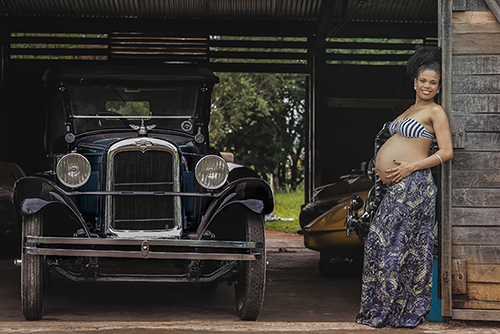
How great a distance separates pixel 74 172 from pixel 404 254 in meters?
2.50

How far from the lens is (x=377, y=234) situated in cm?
478

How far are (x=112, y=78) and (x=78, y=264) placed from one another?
202 centimetres

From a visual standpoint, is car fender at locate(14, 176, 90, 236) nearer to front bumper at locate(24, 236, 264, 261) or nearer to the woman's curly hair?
front bumper at locate(24, 236, 264, 261)

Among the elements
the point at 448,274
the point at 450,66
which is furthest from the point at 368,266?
the point at 450,66

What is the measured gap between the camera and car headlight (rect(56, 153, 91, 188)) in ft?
Result: 16.8

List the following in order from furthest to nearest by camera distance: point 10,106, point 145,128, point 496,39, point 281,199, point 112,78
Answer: point 281,199 → point 10,106 → point 112,78 → point 145,128 → point 496,39

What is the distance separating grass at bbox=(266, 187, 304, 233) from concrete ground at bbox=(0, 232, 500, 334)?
697cm

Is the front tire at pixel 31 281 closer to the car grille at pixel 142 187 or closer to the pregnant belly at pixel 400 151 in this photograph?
the car grille at pixel 142 187

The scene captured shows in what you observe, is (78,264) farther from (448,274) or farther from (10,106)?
(10,106)

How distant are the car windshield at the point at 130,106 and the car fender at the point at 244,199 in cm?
134

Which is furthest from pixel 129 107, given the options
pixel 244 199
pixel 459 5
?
pixel 459 5

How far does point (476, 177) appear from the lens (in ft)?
16.2

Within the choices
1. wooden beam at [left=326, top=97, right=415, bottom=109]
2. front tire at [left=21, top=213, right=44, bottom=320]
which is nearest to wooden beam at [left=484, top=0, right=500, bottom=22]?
front tire at [left=21, top=213, right=44, bottom=320]

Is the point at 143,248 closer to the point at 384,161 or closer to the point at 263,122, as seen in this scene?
the point at 384,161
